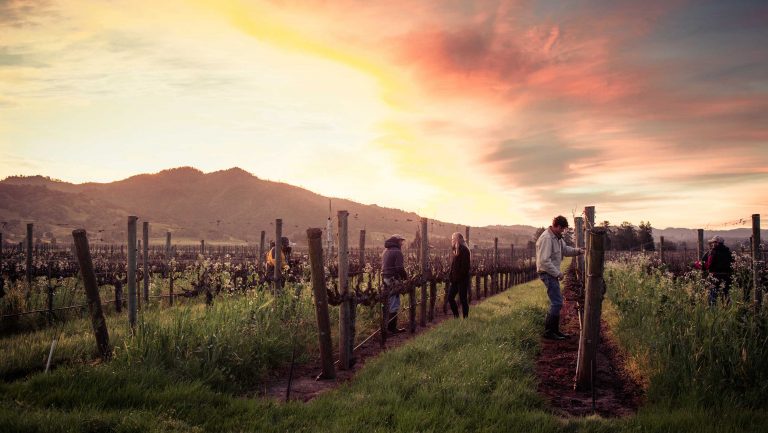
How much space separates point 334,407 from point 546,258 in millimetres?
5450

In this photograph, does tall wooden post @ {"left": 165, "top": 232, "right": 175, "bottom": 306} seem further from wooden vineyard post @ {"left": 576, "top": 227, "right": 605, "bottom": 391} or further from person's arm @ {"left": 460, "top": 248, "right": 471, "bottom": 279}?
wooden vineyard post @ {"left": 576, "top": 227, "right": 605, "bottom": 391}

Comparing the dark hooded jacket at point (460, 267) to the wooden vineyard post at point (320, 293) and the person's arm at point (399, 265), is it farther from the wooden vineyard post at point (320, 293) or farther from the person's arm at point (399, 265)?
the wooden vineyard post at point (320, 293)

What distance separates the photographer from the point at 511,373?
6.54m

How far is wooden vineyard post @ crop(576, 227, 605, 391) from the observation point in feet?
21.0

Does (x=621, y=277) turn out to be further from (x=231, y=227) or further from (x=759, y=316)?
(x=231, y=227)

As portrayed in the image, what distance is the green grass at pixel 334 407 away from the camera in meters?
4.82

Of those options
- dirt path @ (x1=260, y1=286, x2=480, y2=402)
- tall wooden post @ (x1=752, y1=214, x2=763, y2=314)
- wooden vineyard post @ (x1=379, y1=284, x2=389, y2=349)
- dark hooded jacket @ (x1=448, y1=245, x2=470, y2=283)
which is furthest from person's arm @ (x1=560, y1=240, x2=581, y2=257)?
dirt path @ (x1=260, y1=286, x2=480, y2=402)

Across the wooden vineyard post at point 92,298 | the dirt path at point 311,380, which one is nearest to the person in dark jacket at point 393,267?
the dirt path at point 311,380

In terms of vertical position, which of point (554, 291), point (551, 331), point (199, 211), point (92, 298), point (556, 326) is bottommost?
point (551, 331)

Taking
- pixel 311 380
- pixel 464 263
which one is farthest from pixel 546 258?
pixel 311 380

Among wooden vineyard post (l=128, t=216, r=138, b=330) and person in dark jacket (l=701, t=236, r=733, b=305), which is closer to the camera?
wooden vineyard post (l=128, t=216, r=138, b=330)

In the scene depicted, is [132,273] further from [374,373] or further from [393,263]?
[393,263]

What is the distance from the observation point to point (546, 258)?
9.48 meters

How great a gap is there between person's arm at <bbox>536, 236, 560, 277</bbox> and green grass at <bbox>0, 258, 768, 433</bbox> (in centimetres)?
305
